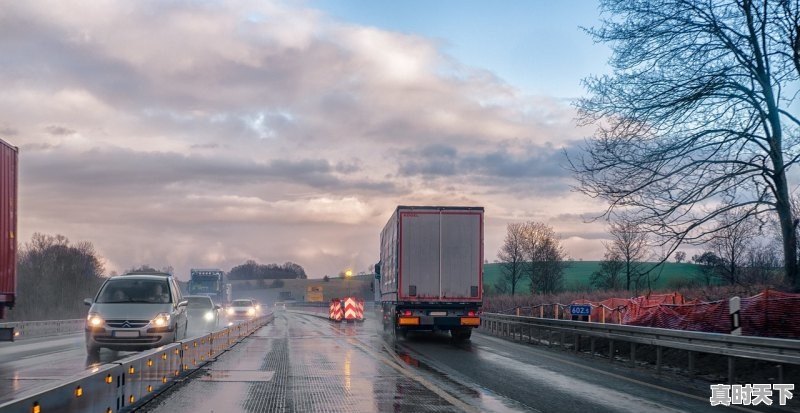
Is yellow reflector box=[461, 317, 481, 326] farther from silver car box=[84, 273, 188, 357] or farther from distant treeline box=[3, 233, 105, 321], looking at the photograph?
distant treeline box=[3, 233, 105, 321]

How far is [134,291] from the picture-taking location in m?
19.1

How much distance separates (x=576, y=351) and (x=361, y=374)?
8.83m

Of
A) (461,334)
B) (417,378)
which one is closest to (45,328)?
(461,334)

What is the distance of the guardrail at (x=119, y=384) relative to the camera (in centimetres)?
662

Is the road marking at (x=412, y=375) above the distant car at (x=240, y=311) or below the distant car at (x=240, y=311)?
above

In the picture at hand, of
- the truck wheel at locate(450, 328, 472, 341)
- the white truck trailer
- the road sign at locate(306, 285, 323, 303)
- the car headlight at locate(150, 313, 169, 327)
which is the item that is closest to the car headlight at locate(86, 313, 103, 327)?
the car headlight at locate(150, 313, 169, 327)

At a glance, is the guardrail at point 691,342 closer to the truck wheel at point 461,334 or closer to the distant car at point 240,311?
the truck wheel at point 461,334

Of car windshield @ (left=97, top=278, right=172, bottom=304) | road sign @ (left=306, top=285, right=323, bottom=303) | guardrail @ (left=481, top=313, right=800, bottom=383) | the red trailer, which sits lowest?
road sign @ (left=306, top=285, right=323, bottom=303)

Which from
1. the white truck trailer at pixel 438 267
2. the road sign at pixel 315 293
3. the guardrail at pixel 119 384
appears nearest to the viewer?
the guardrail at pixel 119 384

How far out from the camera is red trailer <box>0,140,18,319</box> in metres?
16.1

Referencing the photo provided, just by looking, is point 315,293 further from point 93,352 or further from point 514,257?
point 93,352

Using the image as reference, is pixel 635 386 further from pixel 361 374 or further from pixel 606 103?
pixel 606 103

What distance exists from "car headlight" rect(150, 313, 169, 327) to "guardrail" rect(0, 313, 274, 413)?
3.99 ft

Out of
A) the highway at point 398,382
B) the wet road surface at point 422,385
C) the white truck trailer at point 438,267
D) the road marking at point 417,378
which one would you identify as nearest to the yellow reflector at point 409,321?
the white truck trailer at point 438,267
